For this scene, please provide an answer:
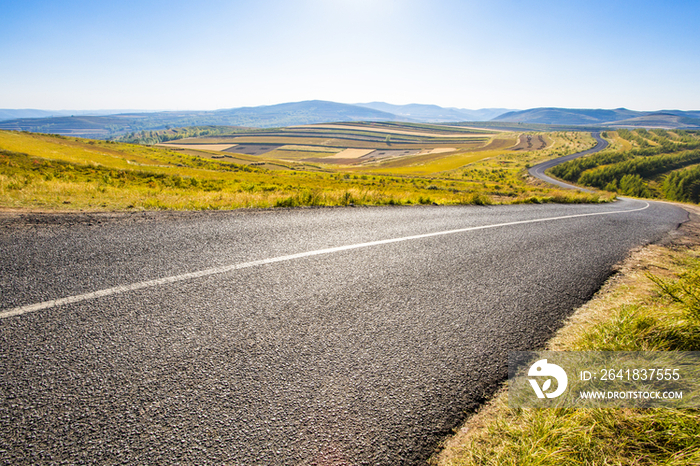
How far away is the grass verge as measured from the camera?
194 centimetres

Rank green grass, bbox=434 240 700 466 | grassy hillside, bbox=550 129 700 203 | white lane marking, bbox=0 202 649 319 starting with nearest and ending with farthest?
green grass, bbox=434 240 700 466, white lane marking, bbox=0 202 649 319, grassy hillside, bbox=550 129 700 203

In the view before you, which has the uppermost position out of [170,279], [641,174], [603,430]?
[641,174]

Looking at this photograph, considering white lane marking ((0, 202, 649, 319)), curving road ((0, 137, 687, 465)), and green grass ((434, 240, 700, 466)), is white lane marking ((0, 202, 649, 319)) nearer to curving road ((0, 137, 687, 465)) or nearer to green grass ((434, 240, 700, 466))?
curving road ((0, 137, 687, 465))

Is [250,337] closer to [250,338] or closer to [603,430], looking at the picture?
[250,338]

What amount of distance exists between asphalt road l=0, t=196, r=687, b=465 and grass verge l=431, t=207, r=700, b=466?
25cm

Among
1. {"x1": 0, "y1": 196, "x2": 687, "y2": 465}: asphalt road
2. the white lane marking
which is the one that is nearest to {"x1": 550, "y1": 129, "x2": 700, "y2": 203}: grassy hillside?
the white lane marking

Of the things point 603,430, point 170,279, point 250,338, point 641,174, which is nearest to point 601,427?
point 603,430

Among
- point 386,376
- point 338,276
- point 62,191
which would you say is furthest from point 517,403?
point 62,191

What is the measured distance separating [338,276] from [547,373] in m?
2.77

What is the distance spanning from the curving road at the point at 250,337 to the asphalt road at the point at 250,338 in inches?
0.7

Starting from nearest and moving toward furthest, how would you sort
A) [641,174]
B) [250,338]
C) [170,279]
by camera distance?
[250,338] < [170,279] < [641,174]

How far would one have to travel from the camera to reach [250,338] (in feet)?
10.2

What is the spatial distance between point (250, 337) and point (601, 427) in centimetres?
303

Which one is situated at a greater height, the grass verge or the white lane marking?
the white lane marking
